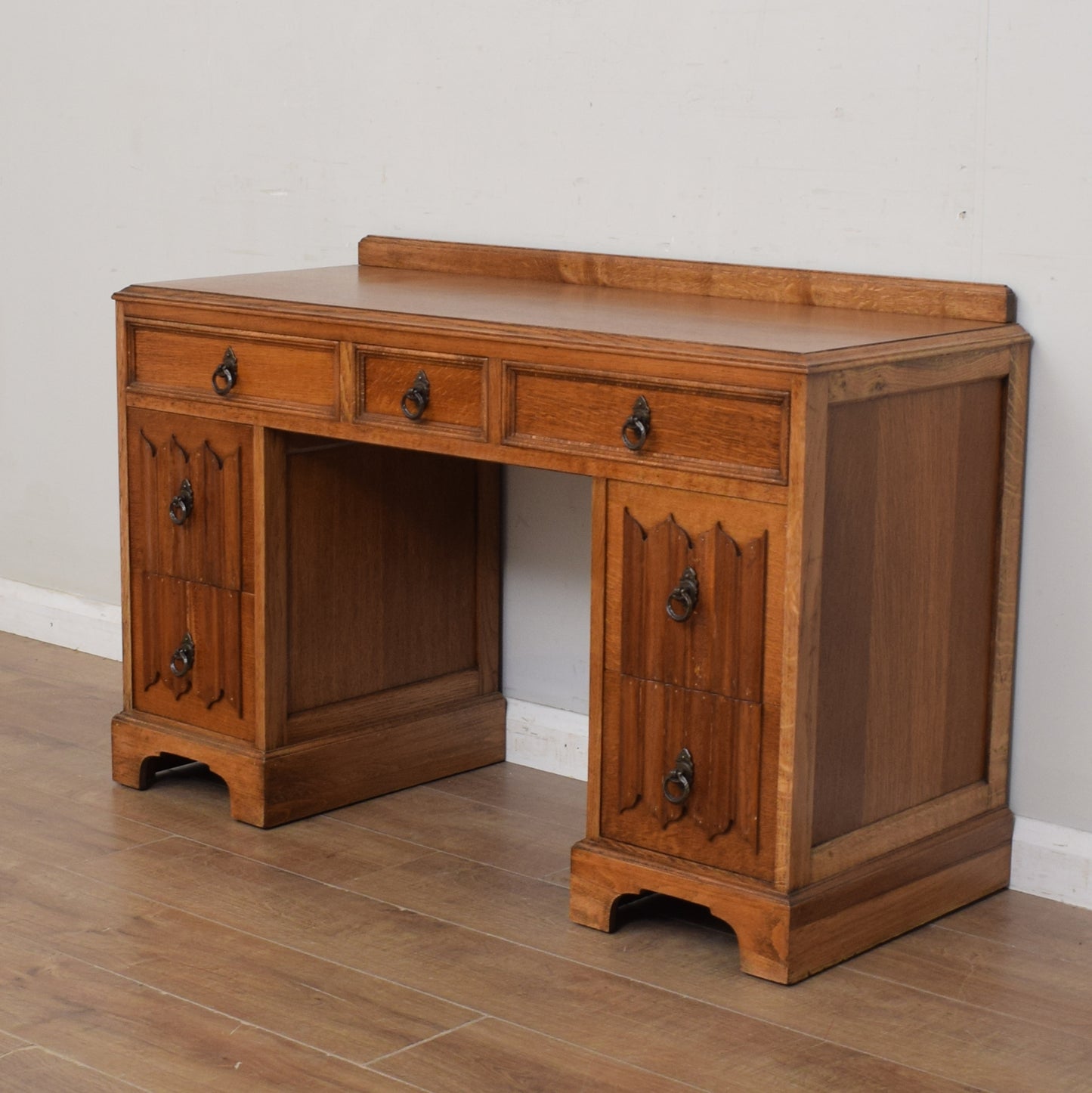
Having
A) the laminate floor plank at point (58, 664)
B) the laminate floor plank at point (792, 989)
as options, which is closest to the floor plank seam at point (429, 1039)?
the laminate floor plank at point (792, 989)

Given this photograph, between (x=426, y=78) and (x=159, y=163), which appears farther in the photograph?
(x=159, y=163)

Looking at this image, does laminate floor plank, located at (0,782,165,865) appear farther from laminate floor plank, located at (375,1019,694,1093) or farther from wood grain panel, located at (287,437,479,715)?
laminate floor plank, located at (375,1019,694,1093)

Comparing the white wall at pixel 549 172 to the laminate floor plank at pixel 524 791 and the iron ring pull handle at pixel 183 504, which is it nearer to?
the laminate floor plank at pixel 524 791

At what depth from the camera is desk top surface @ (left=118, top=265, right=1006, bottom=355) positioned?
256 centimetres

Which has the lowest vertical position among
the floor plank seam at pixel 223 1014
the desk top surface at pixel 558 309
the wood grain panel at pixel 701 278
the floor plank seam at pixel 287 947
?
the floor plank seam at pixel 287 947

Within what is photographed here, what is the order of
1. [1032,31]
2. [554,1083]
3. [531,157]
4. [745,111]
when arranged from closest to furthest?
[554,1083], [1032,31], [745,111], [531,157]

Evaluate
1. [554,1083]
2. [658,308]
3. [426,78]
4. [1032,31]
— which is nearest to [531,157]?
[426,78]

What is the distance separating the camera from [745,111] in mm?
3027

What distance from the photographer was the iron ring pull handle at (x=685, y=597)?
2.53 meters

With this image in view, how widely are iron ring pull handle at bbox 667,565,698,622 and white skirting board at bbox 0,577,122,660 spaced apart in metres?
1.89

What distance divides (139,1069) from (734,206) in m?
1.64

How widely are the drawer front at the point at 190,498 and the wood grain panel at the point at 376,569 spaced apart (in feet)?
0.28

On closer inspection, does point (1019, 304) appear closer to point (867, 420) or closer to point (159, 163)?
point (867, 420)

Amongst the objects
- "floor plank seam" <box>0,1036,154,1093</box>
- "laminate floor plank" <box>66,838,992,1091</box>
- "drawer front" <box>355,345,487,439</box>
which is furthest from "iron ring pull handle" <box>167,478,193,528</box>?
"floor plank seam" <box>0,1036,154,1093</box>
